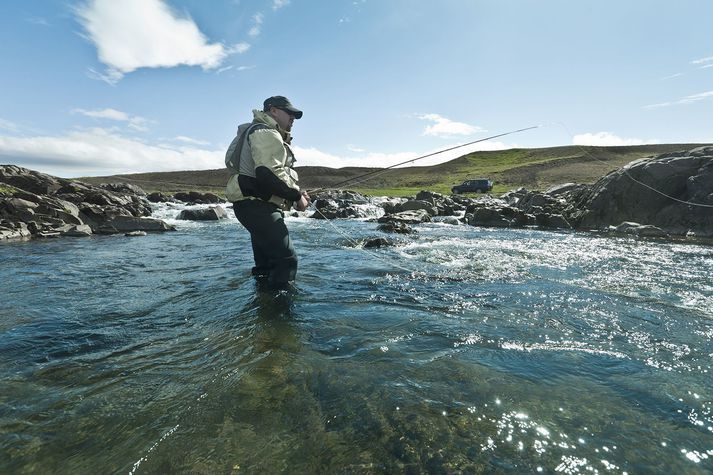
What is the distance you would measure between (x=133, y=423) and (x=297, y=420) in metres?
1.36

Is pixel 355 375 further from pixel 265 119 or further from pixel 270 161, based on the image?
pixel 265 119

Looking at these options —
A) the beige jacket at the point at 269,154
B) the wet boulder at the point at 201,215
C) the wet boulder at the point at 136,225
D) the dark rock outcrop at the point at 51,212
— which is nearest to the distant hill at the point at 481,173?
the wet boulder at the point at 201,215

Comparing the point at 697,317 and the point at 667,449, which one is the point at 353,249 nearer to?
the point at 697,317

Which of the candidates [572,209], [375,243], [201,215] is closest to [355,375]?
[375,243]

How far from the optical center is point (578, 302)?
6.96m

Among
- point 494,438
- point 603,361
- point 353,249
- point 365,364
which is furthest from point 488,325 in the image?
point 353,249

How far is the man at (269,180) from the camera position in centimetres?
609

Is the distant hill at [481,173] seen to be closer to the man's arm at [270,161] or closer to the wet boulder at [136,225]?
the wet boulder at [136,225]

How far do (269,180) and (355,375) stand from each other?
3.42 metres

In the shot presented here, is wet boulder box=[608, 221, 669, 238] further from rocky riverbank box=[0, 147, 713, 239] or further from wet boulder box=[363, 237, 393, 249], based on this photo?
wet boulder box=[363, 237, 393, 249]

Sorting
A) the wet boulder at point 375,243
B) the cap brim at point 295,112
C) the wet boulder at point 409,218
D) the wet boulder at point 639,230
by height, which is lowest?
the wet boulder at point 639,230

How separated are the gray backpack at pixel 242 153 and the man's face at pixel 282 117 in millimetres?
402

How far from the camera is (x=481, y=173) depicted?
286 feet

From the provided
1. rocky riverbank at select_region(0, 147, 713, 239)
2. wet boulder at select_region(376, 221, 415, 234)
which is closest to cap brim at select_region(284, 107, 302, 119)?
rocky riverbank at select_region(0, 147, 713, 239)
